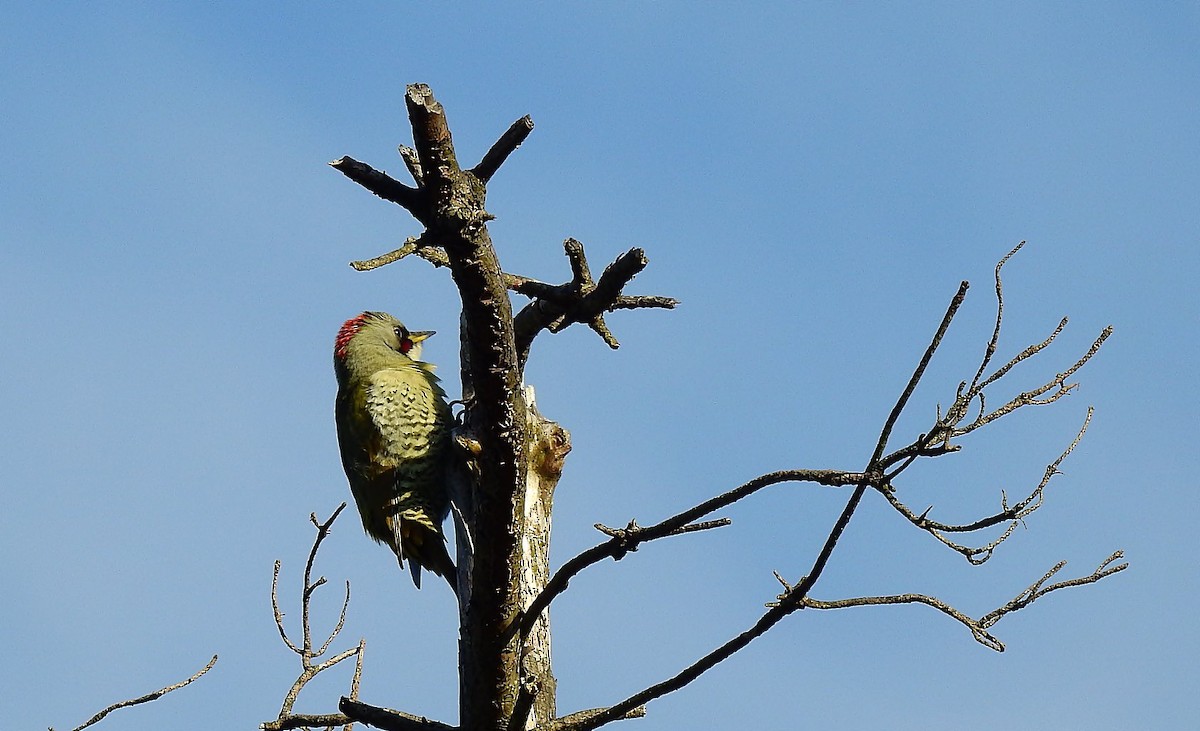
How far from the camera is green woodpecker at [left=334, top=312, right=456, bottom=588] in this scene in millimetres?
6305

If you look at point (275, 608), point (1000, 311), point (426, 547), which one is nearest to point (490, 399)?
point (1000, 311)

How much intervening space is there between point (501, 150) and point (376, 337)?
3.83 meters

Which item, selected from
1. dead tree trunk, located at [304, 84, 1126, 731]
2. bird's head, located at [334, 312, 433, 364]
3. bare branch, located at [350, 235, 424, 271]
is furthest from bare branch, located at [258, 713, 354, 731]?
bird's head, located at [334, 312, 433, 364]

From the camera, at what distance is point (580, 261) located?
13.4 ft

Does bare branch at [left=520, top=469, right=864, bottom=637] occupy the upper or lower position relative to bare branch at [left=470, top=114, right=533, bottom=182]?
lower

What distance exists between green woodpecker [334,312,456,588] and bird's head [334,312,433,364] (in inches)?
1.5

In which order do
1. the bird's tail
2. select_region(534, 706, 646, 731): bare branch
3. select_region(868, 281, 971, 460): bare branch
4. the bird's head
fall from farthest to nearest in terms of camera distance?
the bird's head < the bird's tail < select_region(534, 706, 646, 731): bare branch < select_region(868, 281, 971, 460): bare branch

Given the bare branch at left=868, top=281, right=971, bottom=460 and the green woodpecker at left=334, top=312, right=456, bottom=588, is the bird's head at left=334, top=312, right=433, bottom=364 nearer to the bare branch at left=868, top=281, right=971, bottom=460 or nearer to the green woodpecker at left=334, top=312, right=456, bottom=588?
the green woodpecker at left=334, top=312, right=456, bottom=588

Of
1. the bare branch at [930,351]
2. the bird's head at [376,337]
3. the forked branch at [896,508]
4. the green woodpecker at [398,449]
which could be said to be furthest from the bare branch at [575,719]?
the bird's head at [376,337]

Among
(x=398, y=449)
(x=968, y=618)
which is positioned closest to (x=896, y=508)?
(x=968, y=618)

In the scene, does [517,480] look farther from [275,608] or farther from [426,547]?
[426,547]

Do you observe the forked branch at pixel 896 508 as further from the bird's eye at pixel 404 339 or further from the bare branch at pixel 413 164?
the bird's eye at pixel 404 339

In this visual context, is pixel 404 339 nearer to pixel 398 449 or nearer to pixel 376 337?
pixel 376 337

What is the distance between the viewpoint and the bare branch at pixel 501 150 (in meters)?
3.50
